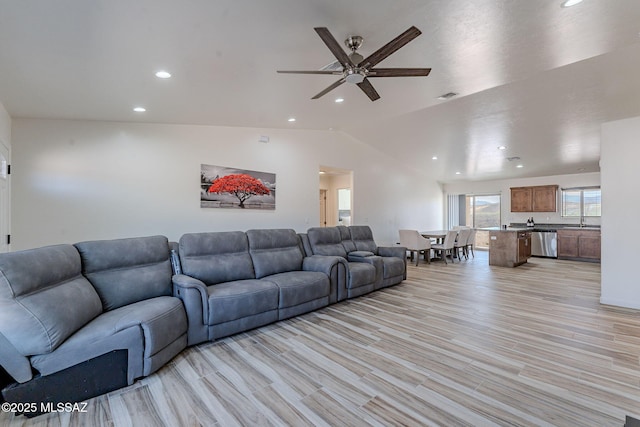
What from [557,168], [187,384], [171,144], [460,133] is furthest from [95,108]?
[557,168]

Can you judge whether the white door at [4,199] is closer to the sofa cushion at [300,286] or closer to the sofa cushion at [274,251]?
the sofa cushion at [274,251]

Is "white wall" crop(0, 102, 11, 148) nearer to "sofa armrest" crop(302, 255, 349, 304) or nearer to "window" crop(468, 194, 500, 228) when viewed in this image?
"sofa armrest" crop(302, 255, 349, 304)

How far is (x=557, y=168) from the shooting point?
7.75 meters

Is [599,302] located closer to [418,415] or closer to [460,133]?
[460,133]

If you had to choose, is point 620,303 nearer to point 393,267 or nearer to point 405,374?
point 393,267

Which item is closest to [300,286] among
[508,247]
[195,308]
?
[195,308]

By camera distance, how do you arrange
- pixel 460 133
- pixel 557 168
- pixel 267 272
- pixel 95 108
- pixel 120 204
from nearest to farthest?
1. pixel 95 108
2. pixel 267 272
3. pixel 120 204
4. pixel 460 133
5. pixel 557 168

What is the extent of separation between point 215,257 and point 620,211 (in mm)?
5395

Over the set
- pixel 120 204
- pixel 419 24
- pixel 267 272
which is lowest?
pixel 267 272

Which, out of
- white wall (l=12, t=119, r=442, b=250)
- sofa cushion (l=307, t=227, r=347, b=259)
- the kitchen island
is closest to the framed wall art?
white wall (l=12, t=119, r=442, b=250)

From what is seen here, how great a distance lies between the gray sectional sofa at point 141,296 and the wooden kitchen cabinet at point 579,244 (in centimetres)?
636

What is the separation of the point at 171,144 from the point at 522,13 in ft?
14.8

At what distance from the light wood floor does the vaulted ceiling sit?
101 inches

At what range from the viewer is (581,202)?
8.20 m
